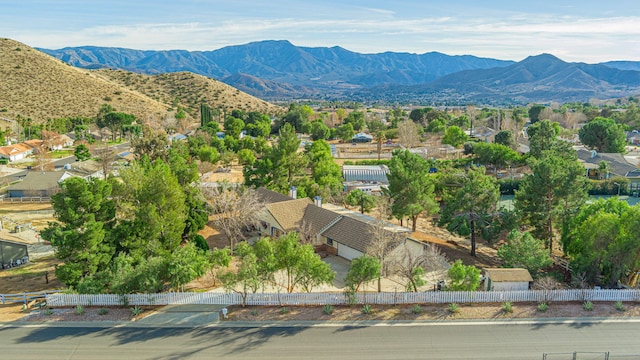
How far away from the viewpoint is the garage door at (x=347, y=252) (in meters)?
34.5

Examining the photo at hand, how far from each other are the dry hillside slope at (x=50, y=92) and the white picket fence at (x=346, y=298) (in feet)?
312

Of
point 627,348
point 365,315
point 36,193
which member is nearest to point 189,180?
→ point 365,315

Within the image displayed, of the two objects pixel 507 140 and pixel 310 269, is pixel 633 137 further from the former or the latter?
pixel 310 269

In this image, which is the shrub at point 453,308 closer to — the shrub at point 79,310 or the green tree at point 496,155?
the shrub at point 79,310

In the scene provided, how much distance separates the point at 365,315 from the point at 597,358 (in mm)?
11154

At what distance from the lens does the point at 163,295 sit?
2691 centimetres

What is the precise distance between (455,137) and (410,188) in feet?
201

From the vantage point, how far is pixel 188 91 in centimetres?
17112

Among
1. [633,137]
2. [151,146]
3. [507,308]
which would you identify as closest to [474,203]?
[507,308]

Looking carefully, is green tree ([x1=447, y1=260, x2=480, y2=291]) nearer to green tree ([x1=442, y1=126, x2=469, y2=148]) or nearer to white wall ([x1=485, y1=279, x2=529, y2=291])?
white wall ([x1=485, y1=279, x2=529, y2=291])

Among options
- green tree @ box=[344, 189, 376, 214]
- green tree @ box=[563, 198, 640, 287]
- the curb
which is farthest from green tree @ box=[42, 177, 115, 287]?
green tree @ box=[563, 198, 640, 287]

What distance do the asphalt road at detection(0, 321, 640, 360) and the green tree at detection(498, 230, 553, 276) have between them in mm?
5648

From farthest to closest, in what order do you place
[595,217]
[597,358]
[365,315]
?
[595,217] → [365,315] → [597,358]

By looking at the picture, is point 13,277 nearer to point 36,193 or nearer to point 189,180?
point 189,180
